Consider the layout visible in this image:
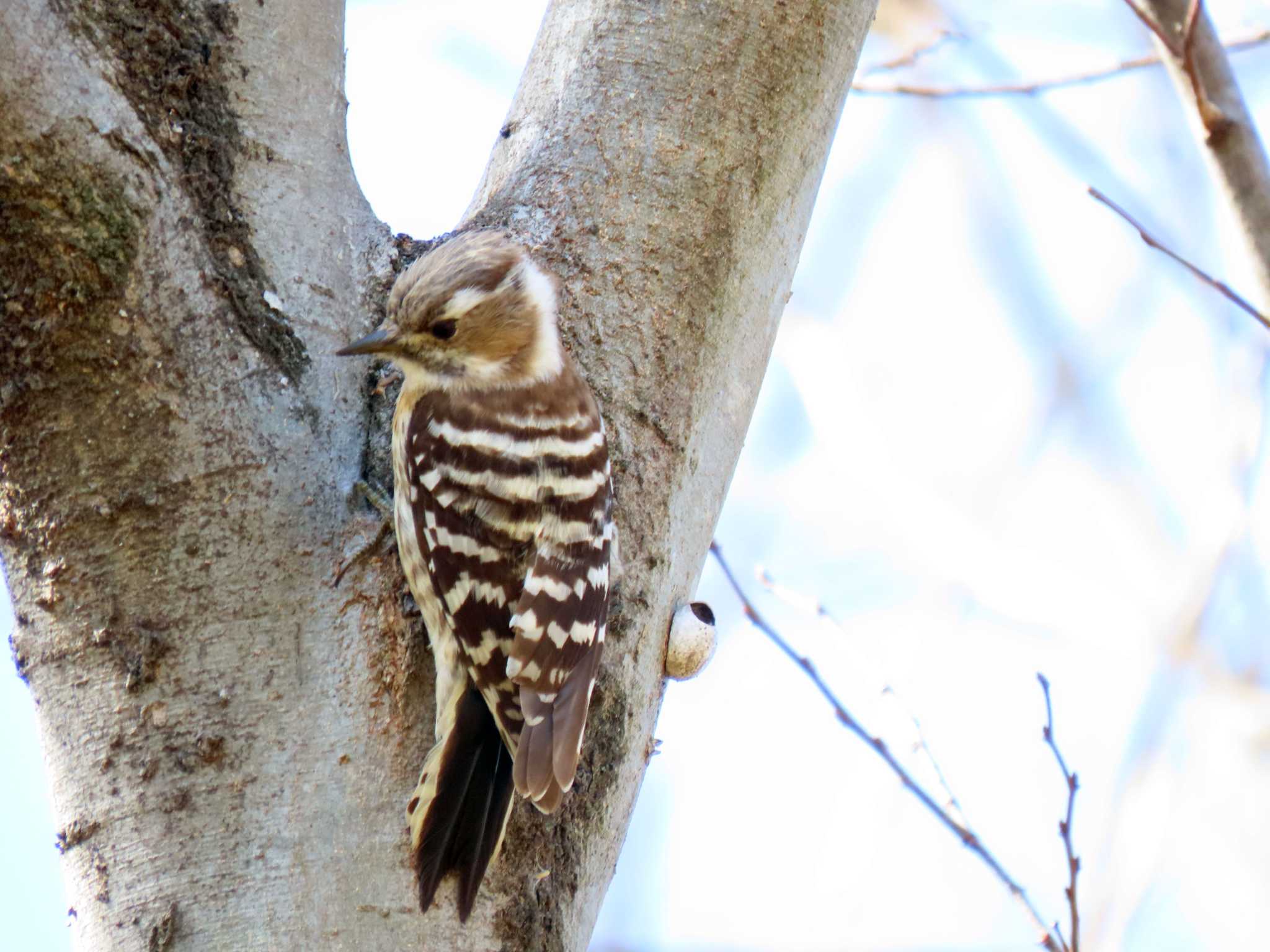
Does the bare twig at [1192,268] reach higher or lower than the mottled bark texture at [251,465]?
higher

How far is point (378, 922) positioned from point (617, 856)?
549 millimetres

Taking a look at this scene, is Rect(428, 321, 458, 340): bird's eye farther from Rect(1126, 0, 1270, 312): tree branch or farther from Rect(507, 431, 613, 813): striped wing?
Rect(1126, 0, 1270, 312): tree branch

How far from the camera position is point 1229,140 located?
2.14m

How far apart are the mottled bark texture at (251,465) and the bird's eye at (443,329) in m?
0.20

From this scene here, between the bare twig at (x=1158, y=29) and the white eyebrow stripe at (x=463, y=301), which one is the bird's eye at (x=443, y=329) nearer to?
the white eyebrow stripe at (x=463, y=301)

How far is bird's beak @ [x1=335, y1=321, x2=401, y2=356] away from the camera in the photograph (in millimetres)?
2354

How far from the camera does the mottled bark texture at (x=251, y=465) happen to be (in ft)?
6.11

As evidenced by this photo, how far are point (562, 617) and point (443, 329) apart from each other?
80 cm

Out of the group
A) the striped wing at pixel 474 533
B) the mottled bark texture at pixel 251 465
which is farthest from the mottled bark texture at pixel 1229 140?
the striped wing at pixel 474 533

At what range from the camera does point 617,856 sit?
2250mm

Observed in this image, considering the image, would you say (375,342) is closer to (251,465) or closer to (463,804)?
(251,465)

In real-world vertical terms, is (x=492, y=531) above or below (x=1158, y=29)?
below

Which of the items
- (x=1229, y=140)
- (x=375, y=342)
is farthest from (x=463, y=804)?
(x=1229, y=140)

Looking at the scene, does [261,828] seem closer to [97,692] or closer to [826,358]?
[97,692]
